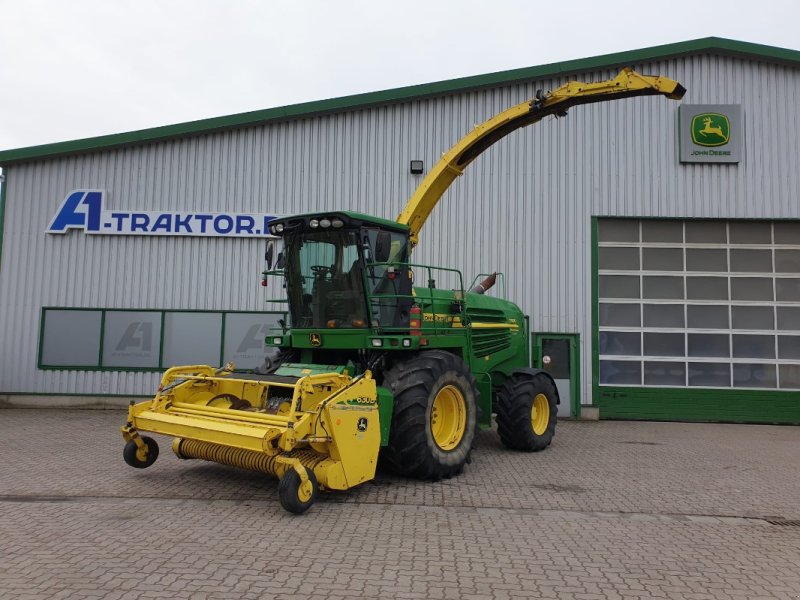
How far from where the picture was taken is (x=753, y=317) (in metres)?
13.6

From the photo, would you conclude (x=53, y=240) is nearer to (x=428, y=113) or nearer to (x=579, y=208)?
(x=428, y=113)

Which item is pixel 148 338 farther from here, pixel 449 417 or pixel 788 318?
pixel 788 318

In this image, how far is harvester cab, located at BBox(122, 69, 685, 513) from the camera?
18.8 ft

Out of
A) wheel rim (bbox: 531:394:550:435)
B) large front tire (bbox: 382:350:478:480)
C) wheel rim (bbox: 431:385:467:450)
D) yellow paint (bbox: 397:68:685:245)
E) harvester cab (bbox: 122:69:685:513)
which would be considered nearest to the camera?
harvester cab (bbox: 122:69:685:513)

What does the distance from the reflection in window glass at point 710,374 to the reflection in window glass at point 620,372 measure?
1.23 m

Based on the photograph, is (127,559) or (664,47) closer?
A: (127,559)

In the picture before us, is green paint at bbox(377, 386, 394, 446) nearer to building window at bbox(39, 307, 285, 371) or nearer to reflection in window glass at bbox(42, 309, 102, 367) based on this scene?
building window at bbox(39, 307, 285, 371)

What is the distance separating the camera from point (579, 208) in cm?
1368

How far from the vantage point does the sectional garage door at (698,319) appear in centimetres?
1330

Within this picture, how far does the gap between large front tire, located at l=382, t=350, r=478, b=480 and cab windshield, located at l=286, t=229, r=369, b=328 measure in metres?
0.94

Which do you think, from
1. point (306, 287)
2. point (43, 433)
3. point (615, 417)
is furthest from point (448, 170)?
point (43, 433)

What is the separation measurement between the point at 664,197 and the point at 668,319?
2862 mm

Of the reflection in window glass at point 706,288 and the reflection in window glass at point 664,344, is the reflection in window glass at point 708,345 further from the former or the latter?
the reflection in window glass at point 706,288

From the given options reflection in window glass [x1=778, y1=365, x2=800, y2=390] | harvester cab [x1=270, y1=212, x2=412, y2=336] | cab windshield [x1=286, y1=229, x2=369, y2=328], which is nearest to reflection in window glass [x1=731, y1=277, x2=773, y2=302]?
reflection in window glass [x1=778, y1=365, x2=800, y2=390]
